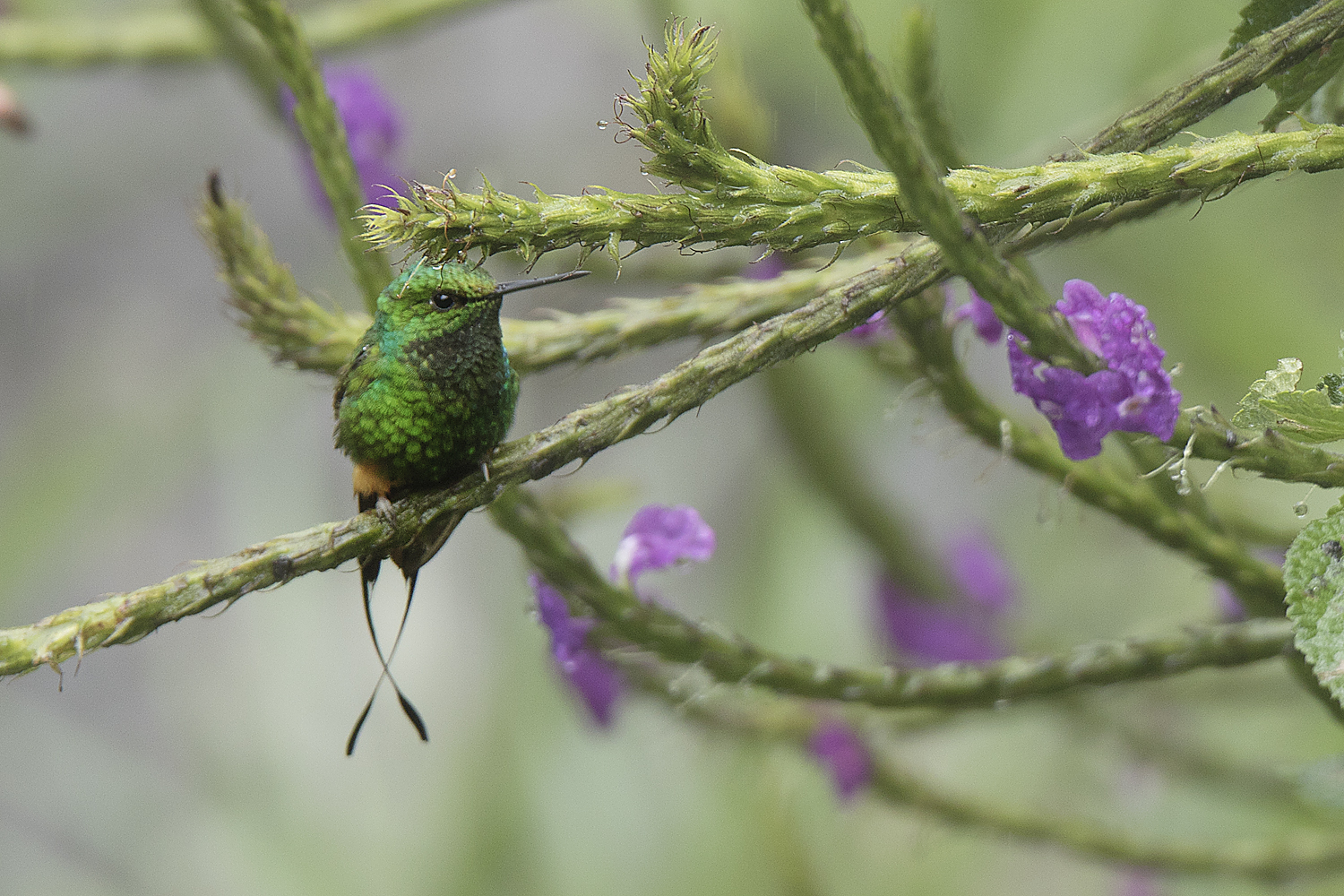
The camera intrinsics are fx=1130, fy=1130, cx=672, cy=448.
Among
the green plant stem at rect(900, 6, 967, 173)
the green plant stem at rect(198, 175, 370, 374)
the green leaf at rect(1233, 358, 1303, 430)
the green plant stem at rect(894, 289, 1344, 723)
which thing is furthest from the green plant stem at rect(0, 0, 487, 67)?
the green leaf at rect(1233, 358, 1303, 430)

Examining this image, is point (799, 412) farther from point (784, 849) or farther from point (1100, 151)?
point (1100, 151)

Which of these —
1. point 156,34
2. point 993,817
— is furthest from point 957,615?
point 156,34

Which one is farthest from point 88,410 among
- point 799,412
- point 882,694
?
point 882,694

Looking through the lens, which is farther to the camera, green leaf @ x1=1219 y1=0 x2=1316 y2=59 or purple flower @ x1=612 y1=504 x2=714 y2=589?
purple flower @ x1=612 y1=504 x2=714 y2=589

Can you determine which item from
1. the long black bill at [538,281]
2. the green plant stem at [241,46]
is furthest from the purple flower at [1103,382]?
the green plant stem at [241,46]

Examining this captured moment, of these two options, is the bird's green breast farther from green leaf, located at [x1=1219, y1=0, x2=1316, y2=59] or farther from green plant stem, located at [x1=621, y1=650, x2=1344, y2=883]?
green leaf, located at [x1=1219, y1=0, x2=1316, y2=59]

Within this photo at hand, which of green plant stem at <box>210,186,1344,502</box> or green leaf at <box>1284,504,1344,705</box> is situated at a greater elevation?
green plant stem at <box>210,186,1344,502</box>

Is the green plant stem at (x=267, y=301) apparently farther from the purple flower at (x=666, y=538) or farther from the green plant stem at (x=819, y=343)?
the green plant stem at (x=819, y=343)
